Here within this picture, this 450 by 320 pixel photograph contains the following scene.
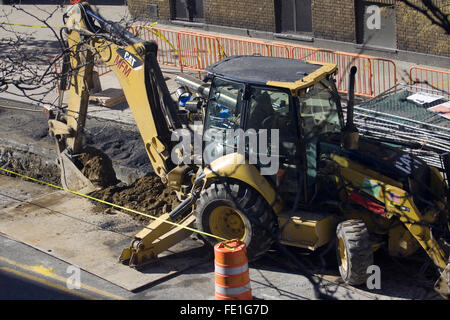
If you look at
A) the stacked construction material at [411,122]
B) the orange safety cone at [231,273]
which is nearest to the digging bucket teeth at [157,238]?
the orange safety cone at [231,273]

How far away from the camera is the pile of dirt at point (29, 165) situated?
43.0 ft

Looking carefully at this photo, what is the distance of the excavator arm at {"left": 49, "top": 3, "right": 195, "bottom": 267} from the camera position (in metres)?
9.74

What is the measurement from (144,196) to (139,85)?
74.6 inches

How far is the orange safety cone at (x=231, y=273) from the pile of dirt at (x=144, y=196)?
3.00 m

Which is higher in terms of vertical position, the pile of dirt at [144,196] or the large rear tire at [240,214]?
the large rear tire at [240,214]

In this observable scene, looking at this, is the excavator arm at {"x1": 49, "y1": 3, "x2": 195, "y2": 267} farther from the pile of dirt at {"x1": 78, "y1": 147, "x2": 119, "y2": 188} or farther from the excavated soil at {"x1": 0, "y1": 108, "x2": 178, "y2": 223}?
the pile of dirt at {"x1": 78, "y1": 147, "x2": 119, "y2": 188}

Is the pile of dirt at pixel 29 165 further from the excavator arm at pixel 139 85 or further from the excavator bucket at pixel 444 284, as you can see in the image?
the excavator bucket at pixel 444 284
